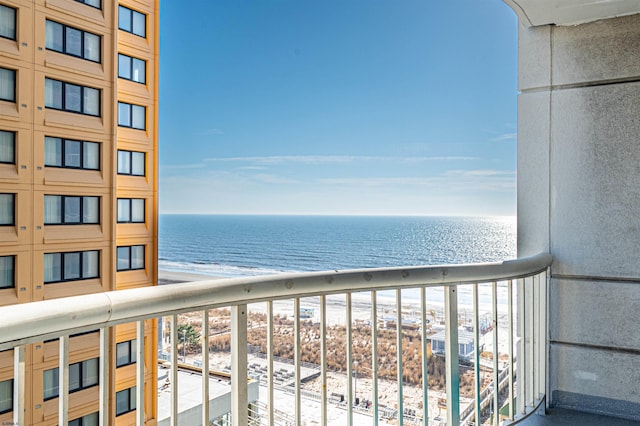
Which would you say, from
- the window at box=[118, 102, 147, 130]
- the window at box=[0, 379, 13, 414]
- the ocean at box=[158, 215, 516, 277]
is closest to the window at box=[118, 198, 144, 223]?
the window at box=[118, 102, 147, 130]

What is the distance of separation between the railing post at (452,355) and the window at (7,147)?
495cm

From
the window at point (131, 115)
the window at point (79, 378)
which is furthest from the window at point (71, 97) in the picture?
the window at point (79, 378)

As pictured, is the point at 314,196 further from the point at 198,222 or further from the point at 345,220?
the point at 198,222

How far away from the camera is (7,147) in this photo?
194 inches

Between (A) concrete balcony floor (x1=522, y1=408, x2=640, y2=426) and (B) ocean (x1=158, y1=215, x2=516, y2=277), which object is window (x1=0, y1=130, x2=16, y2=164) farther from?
(B) ocean (x1=158, y1=215, x2=516, y2=277)

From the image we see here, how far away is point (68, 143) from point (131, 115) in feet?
4.26

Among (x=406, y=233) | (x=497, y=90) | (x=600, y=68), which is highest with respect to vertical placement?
(x=497, y=90)

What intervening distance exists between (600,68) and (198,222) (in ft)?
71.2

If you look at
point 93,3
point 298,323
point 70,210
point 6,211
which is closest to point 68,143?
point 70,210

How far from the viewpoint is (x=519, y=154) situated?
2332 millimetres

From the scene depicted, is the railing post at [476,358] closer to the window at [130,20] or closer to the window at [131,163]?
the window at [131,163]

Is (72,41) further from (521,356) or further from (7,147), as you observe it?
(521,356)

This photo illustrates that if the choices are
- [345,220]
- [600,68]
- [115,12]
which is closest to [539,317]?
[600,68]

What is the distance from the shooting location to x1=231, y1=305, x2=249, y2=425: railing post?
1.10 m
